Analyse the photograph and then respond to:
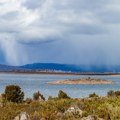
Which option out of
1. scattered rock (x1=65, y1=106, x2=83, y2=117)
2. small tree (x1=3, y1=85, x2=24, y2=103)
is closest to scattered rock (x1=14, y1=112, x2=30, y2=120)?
scattered rock (x1=65, y1=106, x2=83, y2=117)

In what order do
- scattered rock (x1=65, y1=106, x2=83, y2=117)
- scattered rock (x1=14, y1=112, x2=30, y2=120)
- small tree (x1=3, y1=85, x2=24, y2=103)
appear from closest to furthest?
scattered rock (x1=14, y1=112, x2=30, y2=120)
scattered rock (x1=65, y1=106, x2=83, y2=117)
small tree (x1=3, y1=85, x2=24, y2=103)

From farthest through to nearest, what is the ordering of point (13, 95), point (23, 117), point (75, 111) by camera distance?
1. point (13, 95)
2. point (75, 111)
3. point (23, 117)

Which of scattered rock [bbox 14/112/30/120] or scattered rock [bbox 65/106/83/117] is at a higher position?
scattered rock [bbox 65/106/83/117]

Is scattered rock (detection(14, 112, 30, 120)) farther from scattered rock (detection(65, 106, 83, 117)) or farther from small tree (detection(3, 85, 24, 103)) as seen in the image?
small tree (detection(3, 85, 24, 103))

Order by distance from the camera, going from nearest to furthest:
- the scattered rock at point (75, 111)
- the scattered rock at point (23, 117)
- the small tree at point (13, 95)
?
the scattered rock at point (23, 117) → the scattered rock at point (75, 111) → the small tree at point (13, 95)

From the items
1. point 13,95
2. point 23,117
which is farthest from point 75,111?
point 13,95

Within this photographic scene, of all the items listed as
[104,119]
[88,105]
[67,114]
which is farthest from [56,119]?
[88,105]

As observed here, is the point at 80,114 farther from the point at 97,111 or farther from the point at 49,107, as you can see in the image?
the point at 49,107

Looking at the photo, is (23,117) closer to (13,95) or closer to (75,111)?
(75,111)

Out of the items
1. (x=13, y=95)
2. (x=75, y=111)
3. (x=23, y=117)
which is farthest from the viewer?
(x=13, y=95)

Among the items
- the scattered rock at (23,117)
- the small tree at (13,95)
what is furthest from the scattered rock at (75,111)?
the small tree at (13,95)

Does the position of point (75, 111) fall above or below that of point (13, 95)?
above

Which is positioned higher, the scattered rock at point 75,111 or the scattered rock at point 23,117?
the scattered rock at point 75,111

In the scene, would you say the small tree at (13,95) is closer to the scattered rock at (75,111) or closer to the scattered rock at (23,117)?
the scattered rock at (75,111)
